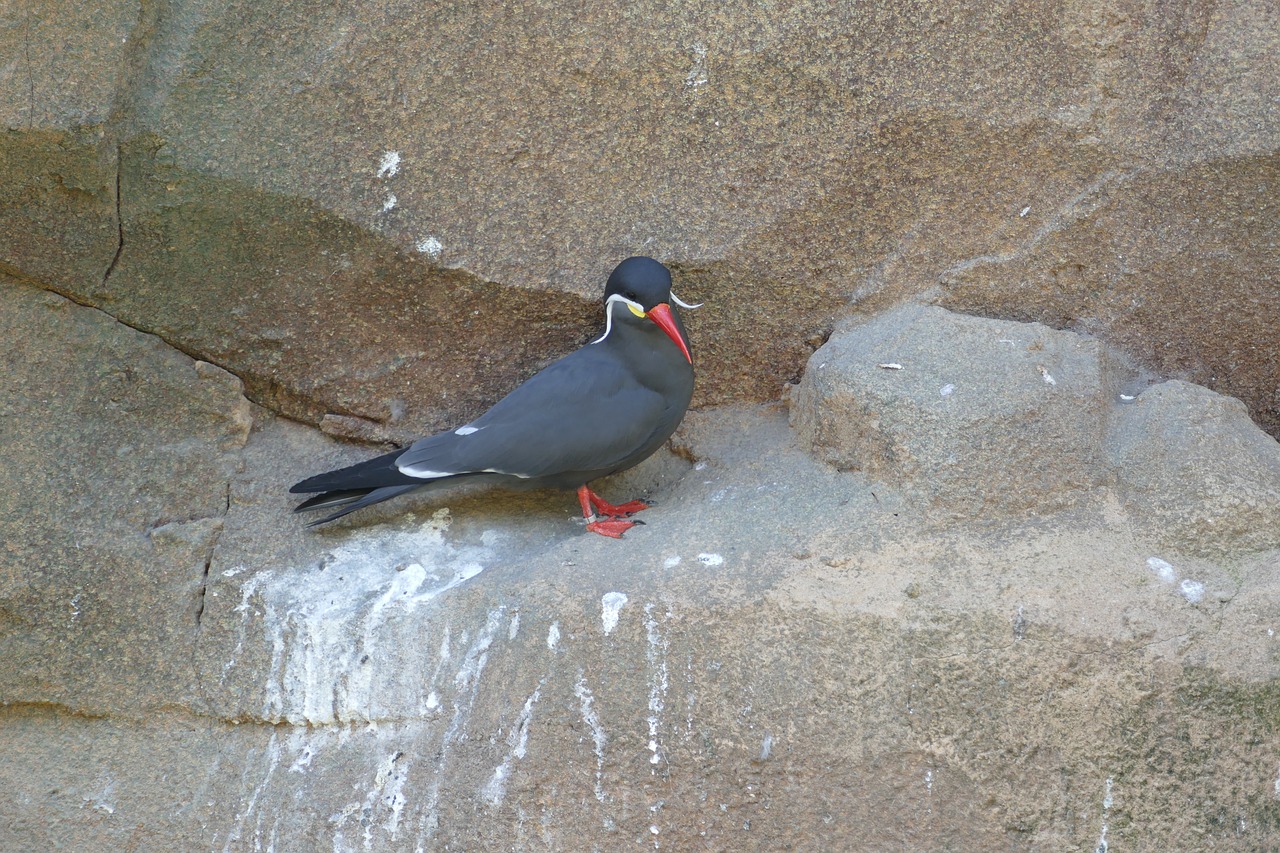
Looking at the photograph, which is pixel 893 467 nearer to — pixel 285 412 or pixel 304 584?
pixel 304 584

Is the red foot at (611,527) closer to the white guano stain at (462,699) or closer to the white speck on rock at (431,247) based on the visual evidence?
the white guano stain at (462,699)

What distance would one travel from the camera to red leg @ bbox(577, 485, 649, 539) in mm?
3186

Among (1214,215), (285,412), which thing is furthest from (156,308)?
(1214,215)

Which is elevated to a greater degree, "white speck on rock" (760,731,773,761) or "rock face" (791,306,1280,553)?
"rock face" (791,306,1280,553)

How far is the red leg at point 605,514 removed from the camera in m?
3.19

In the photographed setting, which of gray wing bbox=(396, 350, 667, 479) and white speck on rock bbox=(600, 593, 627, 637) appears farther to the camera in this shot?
gray wing bbox=(396, 350, 667, 479)

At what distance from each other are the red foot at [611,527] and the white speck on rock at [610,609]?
35 cm

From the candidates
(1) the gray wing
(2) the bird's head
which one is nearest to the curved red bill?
(2) the bird's head

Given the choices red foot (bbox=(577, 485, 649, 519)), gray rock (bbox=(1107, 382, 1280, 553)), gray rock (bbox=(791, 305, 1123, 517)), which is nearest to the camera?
gray rock (bbox=(1107, 382, 1280, 553))

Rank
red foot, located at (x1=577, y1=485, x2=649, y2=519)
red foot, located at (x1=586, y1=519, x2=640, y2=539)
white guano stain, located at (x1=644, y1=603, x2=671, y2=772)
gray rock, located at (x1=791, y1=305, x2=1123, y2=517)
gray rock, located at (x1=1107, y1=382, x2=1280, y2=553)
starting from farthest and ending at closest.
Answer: red foot, located at (x1=577, y1=485, x2=649, y2=519), red foot, located at (x1=586, y1=519, x2=640, y2=539), gray rock, located at (x1=791, y1=305, x2=1123, y2=517), gray rock, located at (x1=1107, y1=382, x2=1280, y2=553), white guano stain, located at (x1=644, y1=603, x2=671, y2=772)

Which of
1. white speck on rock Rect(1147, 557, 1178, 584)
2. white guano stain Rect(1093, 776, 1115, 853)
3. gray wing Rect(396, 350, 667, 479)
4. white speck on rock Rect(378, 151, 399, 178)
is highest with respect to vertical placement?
white speck on rock Rect(378, 151, 399, 178)

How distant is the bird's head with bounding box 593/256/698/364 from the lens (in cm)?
315

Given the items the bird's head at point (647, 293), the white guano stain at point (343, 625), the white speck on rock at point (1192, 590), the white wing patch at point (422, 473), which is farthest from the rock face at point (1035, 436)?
the white guano stain at point (343, 625)

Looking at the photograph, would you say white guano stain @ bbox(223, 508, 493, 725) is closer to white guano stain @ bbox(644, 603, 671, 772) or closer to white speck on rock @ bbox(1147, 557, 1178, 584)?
white guano stain @ bbox(644, 603, 671, 772)
